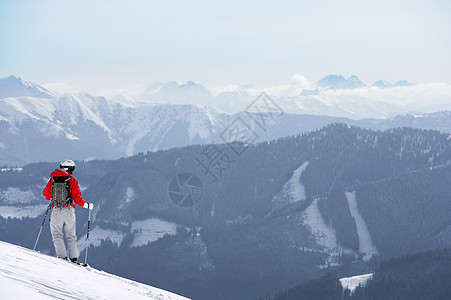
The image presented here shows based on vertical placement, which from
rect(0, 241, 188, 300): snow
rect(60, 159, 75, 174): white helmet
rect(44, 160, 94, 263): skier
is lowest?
rect(0, 241, 188, 300): snow

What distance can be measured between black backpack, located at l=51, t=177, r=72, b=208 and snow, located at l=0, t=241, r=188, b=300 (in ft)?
12.7

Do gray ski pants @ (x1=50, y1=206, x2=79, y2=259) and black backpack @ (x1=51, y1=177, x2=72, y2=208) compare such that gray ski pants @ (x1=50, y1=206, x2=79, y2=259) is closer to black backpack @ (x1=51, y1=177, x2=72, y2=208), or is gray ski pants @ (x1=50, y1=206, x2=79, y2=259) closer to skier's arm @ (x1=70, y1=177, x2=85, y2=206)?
black backpack @ (x1=51, y1=177, x2=72, y2=208)

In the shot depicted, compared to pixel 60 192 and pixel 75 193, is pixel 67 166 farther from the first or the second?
pixel 75 193

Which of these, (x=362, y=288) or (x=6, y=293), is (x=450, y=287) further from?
(x=6, y=293)

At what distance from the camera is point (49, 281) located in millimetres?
30500

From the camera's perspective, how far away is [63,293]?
2884cm

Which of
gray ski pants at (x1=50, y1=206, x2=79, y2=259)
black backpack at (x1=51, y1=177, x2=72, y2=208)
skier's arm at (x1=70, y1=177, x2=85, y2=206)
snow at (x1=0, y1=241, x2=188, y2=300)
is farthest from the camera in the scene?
A: gray ski pants at (x1=50, y1=206, x2=79, y2=259)

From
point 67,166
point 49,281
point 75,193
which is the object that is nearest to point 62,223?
point 75,193

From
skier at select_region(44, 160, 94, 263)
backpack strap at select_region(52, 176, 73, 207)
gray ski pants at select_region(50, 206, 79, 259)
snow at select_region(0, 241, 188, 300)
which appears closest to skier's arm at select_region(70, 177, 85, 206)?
skier at select_region(44, 160, 94, 263)

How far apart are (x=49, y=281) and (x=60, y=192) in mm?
8282

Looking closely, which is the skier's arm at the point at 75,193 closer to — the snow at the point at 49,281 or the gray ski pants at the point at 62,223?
the gray ski pants at the point at 62,223

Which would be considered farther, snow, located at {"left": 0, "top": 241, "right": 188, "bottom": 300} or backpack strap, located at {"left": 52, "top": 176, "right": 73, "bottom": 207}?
backpack strap, located at {"left": 52, "top": 176, "right": 73, "bottom": 207}

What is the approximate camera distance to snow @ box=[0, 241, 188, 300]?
24.8 m

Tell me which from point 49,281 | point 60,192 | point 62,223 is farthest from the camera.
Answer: point 62,223
